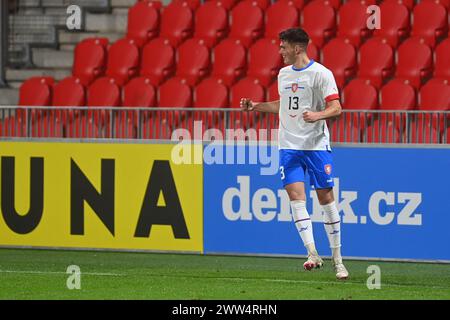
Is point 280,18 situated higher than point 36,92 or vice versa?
point 280,18

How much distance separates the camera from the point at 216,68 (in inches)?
642

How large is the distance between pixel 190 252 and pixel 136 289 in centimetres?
318

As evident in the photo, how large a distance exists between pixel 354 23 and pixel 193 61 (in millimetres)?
2219

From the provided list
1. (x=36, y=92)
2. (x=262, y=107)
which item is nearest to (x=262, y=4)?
(x=36, y=92)

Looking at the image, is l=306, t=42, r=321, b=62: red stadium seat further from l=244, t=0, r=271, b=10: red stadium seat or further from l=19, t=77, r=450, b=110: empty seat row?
l=244, t=0, r=271, b=10: red stadium seat

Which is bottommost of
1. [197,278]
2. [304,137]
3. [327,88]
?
[197,278]

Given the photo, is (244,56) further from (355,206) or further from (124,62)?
(355,206)

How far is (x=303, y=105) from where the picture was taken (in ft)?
34.4

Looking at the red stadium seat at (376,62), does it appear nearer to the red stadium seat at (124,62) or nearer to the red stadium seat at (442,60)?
the red stadium seat at (442,60)

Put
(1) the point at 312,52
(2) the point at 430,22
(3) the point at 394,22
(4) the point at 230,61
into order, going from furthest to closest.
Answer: (4) the point at 230,61 → (3) the point at 394,22 → (2) the point at 430,22 → (1) the point at 312,52

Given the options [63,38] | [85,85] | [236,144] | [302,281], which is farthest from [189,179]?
[63,38]

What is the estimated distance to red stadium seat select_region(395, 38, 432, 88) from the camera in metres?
15.0

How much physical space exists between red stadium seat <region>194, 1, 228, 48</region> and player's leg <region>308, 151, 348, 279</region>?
6.58 meters

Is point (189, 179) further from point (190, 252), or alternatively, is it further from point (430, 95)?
point (430, 95)
